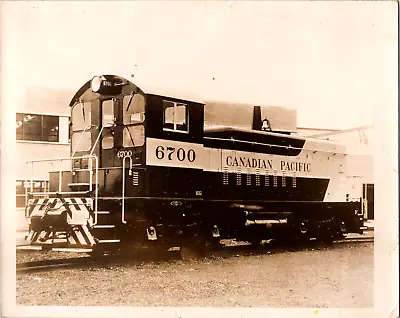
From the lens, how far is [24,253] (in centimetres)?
169

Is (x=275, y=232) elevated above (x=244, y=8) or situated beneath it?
situated beneath

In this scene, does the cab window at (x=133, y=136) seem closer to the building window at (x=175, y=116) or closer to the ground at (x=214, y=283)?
the building window at (x=175, y=116)

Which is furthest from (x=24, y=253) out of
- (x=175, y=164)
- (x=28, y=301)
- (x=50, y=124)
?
(x=175, y=164)

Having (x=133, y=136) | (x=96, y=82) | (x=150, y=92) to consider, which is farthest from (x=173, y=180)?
(x=96, y=82)

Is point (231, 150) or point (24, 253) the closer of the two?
point (24, 253)

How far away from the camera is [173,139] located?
181 centimetres

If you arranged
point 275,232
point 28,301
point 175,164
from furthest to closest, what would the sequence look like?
point 275,232 < point 175,164 < point 28,301

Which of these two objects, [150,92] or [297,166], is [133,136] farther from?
[297,166]

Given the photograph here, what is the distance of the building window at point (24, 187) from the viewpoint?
66.6 inches

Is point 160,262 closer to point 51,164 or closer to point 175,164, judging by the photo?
point 175,164

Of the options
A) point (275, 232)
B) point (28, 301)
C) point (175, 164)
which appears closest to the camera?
point (28, 301)

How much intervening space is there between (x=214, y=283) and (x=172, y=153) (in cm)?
48

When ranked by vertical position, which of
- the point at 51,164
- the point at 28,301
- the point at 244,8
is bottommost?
the point at 28,301

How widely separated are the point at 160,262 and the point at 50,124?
0.61 m
